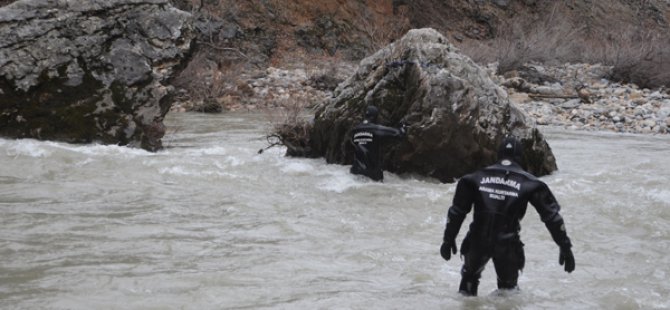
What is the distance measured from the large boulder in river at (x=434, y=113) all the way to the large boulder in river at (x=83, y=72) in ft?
11.1

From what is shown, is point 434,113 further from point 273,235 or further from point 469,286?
point 469,286

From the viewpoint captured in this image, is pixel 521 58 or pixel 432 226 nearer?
pixel 432 226

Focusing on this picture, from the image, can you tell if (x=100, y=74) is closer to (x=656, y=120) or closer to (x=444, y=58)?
(x=444, y=58)

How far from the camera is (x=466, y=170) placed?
10.6 meters

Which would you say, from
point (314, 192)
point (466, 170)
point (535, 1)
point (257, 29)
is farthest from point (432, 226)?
point (535, 1)

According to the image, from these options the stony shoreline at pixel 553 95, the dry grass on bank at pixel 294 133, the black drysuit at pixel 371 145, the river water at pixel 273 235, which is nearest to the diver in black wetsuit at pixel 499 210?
the river water at pixel 273 235

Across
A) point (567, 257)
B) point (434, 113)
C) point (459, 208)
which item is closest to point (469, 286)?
point (459, 208)

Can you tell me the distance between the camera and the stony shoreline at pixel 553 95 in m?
18.0

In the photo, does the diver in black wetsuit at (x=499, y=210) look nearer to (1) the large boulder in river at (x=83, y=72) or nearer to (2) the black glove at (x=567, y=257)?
(2) the black glove at (x=567, y=257)

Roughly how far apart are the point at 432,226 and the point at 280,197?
2.15 m

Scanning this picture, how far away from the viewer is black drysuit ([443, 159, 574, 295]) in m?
5.07

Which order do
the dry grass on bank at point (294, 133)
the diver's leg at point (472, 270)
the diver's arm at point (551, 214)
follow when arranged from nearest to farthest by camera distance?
the diver's arm at point (551, 214) → the diver's leg at point (472, 270) → the dry grass on bank at point (294, 133)

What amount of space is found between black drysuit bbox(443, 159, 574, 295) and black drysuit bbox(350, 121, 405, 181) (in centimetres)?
459

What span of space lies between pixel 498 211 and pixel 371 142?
4.87 meters
